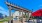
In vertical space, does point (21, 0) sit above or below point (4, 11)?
above

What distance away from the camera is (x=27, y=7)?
542 cm

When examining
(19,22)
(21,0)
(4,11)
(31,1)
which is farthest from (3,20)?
(31,1)

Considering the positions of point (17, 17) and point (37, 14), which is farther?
point (17, 17)

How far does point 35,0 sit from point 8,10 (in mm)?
1505

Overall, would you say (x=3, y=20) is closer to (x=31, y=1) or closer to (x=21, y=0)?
(x=21, y=0)

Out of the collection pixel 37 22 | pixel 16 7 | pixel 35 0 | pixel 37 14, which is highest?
pixel 35 0

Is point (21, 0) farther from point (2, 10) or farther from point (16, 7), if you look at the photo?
point (2, 10)

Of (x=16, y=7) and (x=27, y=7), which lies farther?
(x=27, y=7)

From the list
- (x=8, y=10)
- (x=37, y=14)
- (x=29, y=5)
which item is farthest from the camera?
(x=29, y=5)

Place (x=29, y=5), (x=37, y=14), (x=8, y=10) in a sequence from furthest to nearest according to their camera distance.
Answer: (x=29, y=5)
(x=8, y=10)
(x=37, y=14)

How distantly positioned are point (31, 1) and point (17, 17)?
47.7 inches

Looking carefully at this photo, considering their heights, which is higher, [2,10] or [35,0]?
[35,0]

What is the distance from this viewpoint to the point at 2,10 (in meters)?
5.19

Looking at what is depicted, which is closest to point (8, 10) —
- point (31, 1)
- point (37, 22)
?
point (31, 1)
